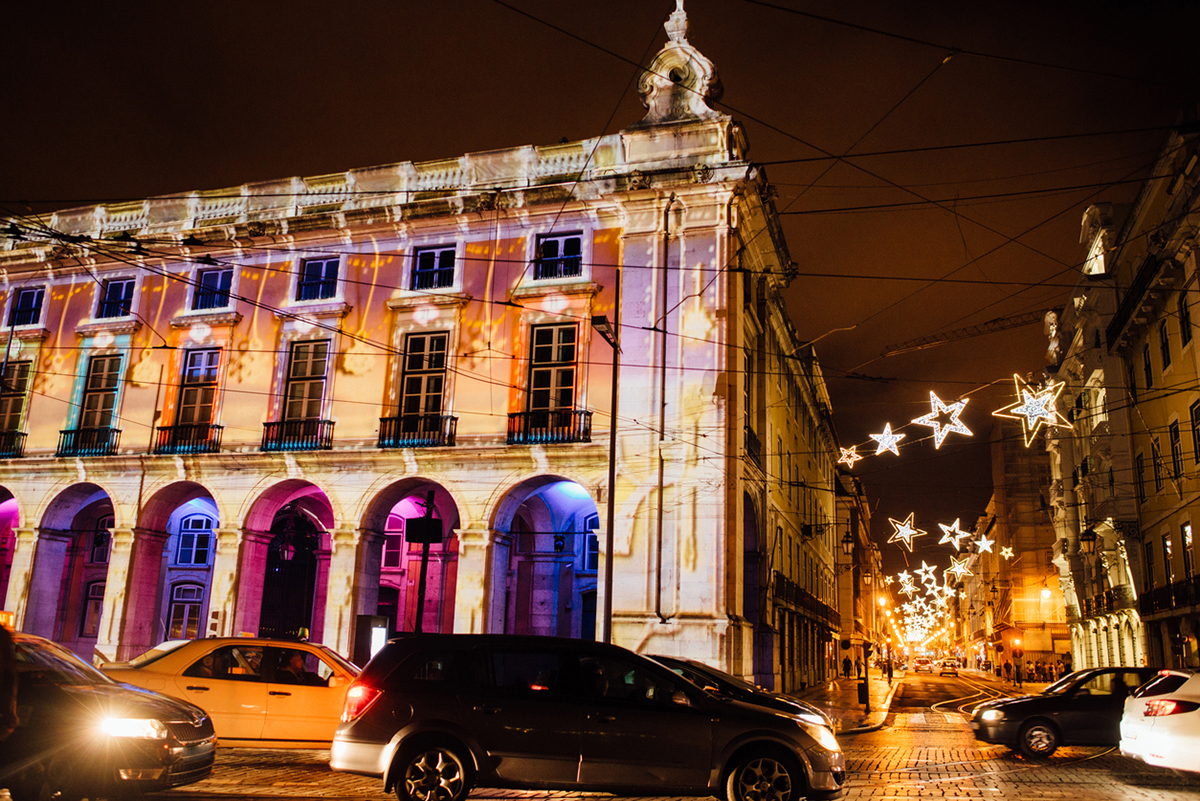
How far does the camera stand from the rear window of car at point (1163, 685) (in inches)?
480

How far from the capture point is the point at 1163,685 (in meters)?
12.5

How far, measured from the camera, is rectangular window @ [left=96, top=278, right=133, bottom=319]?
98.7 ft

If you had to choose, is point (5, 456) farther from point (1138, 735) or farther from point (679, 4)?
point (1138, 735)

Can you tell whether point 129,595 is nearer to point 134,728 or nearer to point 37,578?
point 37,578

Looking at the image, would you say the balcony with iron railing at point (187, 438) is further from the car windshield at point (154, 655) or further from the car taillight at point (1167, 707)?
the car taillight at point (1167, 707)

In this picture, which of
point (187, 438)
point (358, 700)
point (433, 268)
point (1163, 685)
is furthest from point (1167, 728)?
point (187, 438)

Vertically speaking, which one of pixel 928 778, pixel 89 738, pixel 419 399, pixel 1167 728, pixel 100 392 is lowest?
pixel 928 778

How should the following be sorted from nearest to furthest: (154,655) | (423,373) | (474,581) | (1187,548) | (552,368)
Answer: (154,655)
(474,581)
(552,368)
(423,373)
(1187,548)

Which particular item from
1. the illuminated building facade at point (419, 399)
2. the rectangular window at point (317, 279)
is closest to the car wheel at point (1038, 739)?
the illuminated building facade at point (419, 399)

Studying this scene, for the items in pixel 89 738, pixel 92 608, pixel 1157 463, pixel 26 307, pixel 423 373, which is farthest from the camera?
pixel 1157 463

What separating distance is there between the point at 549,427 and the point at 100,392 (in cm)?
1519

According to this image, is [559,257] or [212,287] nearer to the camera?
[559,257]

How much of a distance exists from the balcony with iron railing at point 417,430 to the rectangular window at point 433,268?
4058 millimetres

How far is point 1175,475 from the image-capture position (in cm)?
3039
